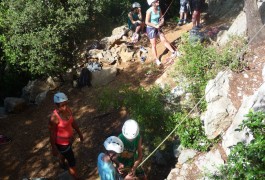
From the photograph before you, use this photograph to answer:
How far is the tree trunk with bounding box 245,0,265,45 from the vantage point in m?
5.96

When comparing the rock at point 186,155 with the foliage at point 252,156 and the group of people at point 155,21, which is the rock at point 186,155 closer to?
the foliage at point 252,156

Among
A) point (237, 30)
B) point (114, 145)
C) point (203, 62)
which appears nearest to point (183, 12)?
point (237, 30)

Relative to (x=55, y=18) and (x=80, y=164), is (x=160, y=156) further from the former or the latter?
(x=55, y=18)

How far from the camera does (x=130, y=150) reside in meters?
4.82

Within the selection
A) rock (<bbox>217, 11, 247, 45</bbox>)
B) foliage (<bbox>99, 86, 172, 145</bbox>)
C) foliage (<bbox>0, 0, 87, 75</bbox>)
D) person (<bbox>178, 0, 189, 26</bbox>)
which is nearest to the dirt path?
foliage (<bbox>99, 86, 172, 145</bbox>)

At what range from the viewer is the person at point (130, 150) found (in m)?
4.52

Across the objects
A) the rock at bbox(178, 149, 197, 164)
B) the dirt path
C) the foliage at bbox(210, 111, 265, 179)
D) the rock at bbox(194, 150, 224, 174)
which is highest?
the foliage at bbox(210, 111, 265, 179)

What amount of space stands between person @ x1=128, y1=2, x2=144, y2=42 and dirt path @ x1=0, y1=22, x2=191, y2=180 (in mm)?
1400

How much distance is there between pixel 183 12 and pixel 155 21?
3372mm

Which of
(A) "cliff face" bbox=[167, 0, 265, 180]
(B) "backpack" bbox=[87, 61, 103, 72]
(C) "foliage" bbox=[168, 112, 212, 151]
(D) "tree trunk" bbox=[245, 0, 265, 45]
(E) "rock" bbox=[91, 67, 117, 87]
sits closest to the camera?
(A) "cliff face" bbox=[167, 0, 265, 180]

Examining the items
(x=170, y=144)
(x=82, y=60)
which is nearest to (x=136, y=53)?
(x=82, y=60)

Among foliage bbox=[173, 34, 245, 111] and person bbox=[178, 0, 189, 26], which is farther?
person bbox=[178, 0, 189, 26]

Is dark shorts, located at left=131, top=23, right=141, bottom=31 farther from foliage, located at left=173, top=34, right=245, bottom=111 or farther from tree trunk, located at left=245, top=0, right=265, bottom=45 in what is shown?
tree trunk, located at left=245, top=0, right=265, bottom=45

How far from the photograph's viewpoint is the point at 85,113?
28.8 ft
